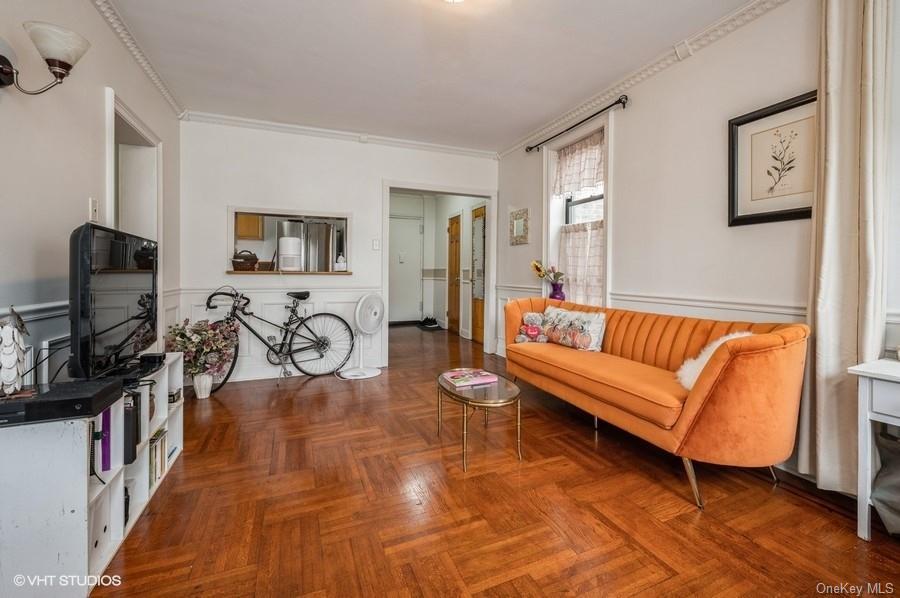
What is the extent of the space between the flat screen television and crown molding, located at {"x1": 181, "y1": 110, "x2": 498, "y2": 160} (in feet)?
7.36

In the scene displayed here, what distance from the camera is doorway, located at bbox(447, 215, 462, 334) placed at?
6.70 meters

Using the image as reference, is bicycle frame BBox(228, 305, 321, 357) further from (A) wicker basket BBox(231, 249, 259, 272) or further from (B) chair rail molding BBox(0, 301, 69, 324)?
(B) chair rail molding BBox(0, 301, 69, 324)

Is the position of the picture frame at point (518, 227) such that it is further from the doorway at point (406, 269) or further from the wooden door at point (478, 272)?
the doorway at point (406, 269)

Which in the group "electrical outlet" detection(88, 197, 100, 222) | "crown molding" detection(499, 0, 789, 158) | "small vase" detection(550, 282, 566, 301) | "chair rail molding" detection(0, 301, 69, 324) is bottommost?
"chair rail molding" detection(0, 301, 69, 324)

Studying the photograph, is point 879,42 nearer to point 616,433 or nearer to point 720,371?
point 720,371

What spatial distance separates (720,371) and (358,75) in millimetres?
3066

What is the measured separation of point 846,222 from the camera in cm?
184

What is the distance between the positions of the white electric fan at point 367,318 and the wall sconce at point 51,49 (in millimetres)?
2721

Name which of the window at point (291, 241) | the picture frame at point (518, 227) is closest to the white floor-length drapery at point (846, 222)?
the picture frame at point (518, 227)

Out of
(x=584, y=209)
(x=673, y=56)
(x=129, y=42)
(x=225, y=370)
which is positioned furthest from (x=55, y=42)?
(x=584, y=209)

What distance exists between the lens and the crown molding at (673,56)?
7.39ft

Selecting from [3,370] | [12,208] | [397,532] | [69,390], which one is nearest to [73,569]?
[69,390]

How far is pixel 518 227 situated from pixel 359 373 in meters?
A: 2.43

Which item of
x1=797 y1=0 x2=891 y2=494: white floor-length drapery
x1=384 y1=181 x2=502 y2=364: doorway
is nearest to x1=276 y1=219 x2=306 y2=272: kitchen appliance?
x1=384 y1=181 x2=502 y2=364: doorway
